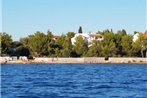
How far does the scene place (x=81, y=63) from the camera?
103m

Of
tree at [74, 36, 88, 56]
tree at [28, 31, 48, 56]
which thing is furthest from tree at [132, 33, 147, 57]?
tree at [28, 31, 48, 56]

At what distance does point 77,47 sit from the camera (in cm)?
10650

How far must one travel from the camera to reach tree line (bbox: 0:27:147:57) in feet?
346

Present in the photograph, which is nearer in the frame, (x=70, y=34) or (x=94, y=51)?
(x=94, y=51)

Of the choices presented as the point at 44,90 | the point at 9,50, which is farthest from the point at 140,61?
the point at 44,90

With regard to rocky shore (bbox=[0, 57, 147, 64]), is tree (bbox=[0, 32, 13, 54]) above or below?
above

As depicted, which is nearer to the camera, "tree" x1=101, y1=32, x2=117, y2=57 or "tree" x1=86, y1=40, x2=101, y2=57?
"tree" x1=101, y1=32, x2=117, y2=57

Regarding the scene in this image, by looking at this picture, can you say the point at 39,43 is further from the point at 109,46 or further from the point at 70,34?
the point at 70,34

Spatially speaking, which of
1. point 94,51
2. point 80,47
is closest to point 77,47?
point 80,47

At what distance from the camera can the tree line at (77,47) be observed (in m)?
106

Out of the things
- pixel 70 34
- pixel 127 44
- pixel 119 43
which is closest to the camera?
pixel 127 44

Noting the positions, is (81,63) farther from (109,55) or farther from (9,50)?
(9,50)

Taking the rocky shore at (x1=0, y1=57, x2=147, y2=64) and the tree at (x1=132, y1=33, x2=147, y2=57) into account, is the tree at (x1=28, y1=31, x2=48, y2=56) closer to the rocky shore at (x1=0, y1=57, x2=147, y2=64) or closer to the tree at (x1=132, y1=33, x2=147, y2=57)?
the rocky shore at (x1=0, y1=57, x2=147, y2=64)

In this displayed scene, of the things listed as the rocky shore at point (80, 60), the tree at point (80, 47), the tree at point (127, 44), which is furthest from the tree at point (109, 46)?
the tree at point (80, 47)
